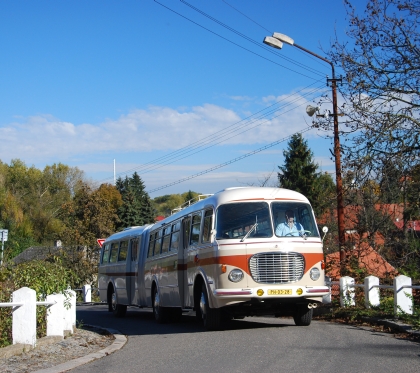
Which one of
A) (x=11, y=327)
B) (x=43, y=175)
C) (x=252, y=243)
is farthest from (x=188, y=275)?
(x=43, y=175)

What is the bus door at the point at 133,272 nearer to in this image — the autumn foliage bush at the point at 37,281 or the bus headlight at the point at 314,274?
the autumn foliage bush at the point at 37,281

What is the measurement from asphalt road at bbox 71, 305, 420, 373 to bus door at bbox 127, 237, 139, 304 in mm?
7075

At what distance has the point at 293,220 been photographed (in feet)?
47.4

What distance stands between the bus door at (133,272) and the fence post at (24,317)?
10457mm

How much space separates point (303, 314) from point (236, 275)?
205 centimetres

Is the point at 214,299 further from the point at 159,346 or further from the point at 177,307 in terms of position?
the point at 177,307

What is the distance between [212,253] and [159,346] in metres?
2.61

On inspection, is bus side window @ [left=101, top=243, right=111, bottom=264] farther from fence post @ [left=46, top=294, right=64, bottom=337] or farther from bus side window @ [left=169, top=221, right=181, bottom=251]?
fence post @ [left=46, top=294, right=64, bottom=337]

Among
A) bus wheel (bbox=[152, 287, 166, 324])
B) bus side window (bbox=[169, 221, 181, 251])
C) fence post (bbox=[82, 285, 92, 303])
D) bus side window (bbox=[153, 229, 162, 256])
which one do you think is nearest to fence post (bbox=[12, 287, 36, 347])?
bus side window (bbox=[169, 221, 181, 251])

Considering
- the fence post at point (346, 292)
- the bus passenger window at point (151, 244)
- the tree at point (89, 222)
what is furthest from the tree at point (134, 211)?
the fence post at point (346, 292)


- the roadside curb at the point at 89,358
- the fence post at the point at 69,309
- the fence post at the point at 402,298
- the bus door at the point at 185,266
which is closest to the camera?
the roadside curb at the point at 89,358

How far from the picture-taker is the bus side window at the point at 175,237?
17203 millimetres

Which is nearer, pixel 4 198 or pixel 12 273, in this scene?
pixel 12 273

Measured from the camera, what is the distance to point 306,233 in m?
14.3
